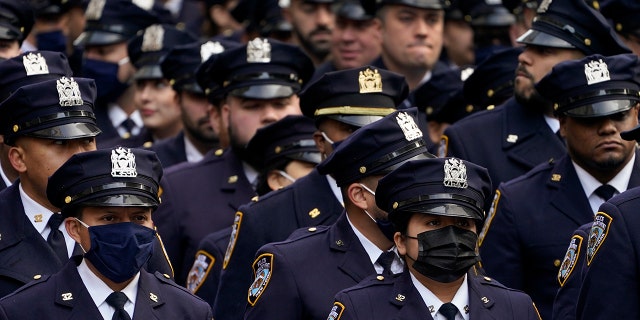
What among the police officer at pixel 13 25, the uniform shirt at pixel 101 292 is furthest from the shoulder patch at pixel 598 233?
the police officer at pixel 13 25

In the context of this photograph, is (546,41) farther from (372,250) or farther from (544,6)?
(372,250)

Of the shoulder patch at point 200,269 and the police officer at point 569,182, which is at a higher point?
the police officer at point 569,182

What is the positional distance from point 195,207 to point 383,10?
2.57 meters

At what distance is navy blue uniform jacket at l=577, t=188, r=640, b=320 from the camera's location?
25.1 ft

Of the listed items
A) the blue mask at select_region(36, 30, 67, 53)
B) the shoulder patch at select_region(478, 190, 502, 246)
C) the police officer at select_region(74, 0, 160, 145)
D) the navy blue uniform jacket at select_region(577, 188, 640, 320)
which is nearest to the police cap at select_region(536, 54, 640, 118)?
the shoulder patch at select_region(478, 190, 502, 246)

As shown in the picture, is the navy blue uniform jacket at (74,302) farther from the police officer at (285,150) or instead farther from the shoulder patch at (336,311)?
the police officer at (285,150)

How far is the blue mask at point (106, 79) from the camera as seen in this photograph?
45.0ft

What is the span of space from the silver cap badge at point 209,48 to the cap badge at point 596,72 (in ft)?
12.3

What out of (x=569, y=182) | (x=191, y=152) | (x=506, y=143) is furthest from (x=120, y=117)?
(x=569, y=182)

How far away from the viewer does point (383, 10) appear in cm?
1245

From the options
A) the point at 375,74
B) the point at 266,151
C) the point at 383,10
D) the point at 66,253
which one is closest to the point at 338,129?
the point at 375,74

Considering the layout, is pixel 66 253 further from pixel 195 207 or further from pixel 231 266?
pixel 195 207

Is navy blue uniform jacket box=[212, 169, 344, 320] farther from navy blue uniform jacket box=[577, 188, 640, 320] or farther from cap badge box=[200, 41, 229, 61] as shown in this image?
cap badge box=[200, 41, 229, 61]

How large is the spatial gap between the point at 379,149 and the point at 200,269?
74.4 inches
